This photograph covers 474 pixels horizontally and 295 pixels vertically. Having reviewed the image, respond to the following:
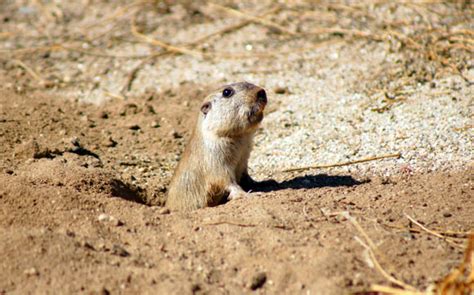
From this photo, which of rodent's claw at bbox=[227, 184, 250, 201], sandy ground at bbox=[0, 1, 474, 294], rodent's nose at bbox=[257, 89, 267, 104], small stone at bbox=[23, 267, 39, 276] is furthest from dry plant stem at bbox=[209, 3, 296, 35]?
small stone at bbox=[23, 267, 39, 276]

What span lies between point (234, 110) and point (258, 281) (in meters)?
2.06

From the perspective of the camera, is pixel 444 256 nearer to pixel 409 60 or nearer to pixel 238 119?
pixel 238 119

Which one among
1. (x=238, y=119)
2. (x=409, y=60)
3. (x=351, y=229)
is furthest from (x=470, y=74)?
(x=351, y=229)

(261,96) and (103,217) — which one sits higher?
(261,96)

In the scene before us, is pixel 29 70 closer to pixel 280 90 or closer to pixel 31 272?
pixel 280 90

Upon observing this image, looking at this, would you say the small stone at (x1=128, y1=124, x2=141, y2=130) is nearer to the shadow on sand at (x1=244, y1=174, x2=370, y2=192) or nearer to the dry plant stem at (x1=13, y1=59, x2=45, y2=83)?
the dry plant stem at (x1=13, y1=59, x2=45, y2=83)

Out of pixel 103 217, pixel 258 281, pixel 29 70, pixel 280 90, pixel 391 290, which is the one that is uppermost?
pixel 391 290

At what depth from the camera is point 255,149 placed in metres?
6.91

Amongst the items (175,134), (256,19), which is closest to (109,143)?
(175,134)

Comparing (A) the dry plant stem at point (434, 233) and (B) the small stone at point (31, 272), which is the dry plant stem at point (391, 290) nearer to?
(A) the dry plant stem at point (434, 233)

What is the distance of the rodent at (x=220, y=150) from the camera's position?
551 cm

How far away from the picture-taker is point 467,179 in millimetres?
5320

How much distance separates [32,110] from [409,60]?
432 cm

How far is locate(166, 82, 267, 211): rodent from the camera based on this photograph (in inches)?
217
